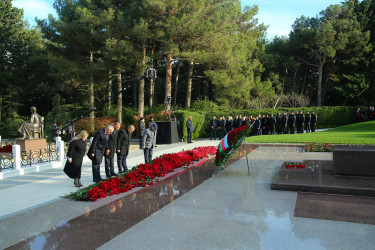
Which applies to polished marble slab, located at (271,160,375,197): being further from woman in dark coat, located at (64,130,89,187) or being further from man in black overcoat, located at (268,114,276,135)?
man in black overcoat, located at (268,114,276,135)

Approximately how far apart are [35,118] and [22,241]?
10548 millimetres

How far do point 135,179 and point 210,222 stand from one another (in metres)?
3.26

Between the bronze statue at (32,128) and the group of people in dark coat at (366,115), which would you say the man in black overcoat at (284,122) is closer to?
the group of people in dark coat at (366,115)

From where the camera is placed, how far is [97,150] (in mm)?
8117

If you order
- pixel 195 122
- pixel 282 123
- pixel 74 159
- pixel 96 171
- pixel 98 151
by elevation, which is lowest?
pixel 96 171

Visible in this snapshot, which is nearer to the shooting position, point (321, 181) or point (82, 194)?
point (82, 194)

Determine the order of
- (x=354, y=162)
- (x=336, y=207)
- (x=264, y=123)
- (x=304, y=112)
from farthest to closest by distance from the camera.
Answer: (x=304, y=112) → (x=264, y=123) → (x=354, y=162) → (x=336, y=207)

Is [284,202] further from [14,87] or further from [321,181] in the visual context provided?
[14,87]

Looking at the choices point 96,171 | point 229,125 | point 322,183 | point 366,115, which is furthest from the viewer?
point 366,115

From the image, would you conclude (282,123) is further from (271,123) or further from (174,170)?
(174,170)

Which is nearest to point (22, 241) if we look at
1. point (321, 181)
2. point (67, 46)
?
point (321, 181)

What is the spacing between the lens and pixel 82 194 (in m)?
6.33

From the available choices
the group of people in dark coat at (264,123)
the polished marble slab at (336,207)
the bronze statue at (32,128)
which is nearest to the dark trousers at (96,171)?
the polished marble slab at (336,207)

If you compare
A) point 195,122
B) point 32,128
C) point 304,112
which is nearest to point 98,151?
point 32,128
